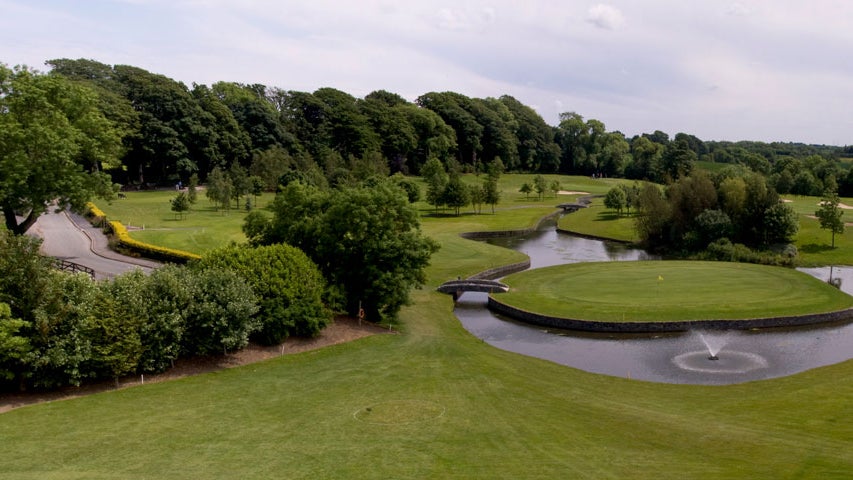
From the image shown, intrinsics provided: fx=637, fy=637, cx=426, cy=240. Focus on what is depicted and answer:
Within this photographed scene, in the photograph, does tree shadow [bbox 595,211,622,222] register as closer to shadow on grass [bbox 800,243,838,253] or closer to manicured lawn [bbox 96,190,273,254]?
shadow on grass [bbox 800,243,838,253]

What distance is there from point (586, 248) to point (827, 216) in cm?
2648

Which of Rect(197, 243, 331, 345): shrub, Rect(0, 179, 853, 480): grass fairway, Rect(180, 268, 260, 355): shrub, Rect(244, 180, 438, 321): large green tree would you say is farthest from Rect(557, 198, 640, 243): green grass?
Rect(180, 268, 260, 355): shrub

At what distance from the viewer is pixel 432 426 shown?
76.2 feet

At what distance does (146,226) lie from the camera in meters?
67.1

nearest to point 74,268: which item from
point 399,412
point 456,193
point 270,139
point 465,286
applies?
point 399,412

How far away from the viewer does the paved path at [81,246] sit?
156 ft

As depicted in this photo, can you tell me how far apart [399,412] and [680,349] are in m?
21.1

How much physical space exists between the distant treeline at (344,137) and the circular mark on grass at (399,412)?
177ft

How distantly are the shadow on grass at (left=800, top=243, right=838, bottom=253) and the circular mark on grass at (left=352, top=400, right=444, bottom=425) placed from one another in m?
62.4

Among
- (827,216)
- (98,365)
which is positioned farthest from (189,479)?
(827,216)

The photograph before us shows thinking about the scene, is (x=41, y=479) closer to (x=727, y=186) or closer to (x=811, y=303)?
(x=811, y=303)

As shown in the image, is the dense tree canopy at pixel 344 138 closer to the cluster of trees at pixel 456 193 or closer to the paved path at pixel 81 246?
the paved path at pixel 81 246

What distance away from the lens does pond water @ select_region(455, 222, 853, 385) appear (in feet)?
112

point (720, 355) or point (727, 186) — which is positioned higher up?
point (727, 186)
